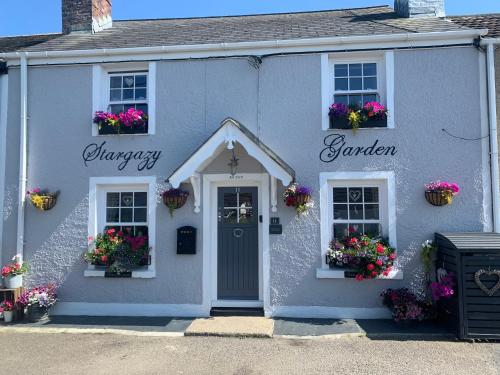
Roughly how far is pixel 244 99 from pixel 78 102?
130 inches

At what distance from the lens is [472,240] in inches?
245

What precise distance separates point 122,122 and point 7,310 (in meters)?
3.98

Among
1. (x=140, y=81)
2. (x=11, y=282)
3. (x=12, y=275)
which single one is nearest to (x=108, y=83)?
(x=140, y=81)

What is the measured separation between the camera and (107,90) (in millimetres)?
8031

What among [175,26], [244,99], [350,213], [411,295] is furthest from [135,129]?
[411,295]

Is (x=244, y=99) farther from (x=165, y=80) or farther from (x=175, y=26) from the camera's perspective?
(x=175, y=26)

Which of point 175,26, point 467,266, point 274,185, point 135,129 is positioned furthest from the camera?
point 175,26

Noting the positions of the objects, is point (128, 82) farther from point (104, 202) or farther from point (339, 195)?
point (339, 195)

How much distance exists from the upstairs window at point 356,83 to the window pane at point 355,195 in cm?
164

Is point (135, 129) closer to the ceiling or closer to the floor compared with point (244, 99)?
closer to the floor

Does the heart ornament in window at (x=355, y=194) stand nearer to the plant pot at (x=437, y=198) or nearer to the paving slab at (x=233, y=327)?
the plant pot at (x=437, y=198)

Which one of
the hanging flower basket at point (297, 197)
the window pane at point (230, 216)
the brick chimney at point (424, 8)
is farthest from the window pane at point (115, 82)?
the brick chimney at point (424, 8)

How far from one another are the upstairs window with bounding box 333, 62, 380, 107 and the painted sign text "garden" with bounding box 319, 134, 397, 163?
0.79 metres

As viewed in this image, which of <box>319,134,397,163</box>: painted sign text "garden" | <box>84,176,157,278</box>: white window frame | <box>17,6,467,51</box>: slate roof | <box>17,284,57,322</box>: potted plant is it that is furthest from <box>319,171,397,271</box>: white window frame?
<box>17,284,57,322</box>: potted plant
